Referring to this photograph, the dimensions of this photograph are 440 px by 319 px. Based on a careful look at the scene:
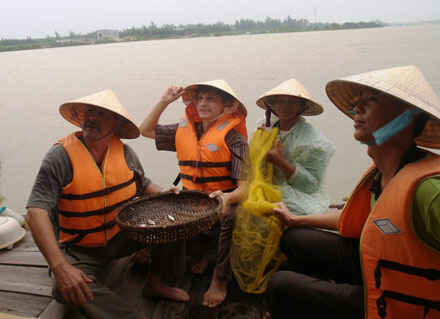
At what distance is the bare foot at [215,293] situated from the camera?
2.14 meters

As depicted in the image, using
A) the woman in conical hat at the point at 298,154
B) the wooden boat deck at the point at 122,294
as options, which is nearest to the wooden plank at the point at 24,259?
the wooden boat deck at the point at 122,294

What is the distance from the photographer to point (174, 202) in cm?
A: 235

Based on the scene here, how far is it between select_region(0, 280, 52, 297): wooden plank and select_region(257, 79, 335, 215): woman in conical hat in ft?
5.53

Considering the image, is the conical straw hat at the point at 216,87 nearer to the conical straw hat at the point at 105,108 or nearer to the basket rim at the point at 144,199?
the conical straw hat at the point at 105,108

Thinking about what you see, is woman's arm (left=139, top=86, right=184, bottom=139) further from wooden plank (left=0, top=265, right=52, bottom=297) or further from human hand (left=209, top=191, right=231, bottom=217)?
wooden plank (left=0, top=265, right=52, bottom=297)

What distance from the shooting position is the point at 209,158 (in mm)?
2551

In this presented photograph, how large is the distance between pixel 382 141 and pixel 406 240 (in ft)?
1.30

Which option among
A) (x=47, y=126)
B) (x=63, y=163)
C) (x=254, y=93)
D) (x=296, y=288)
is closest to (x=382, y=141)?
(x=296, y=288)

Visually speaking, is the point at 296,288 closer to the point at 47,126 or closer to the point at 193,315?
the point at 193,315

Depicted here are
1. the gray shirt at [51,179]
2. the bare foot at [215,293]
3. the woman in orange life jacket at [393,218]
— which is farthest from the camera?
the bare foot at [215,293]

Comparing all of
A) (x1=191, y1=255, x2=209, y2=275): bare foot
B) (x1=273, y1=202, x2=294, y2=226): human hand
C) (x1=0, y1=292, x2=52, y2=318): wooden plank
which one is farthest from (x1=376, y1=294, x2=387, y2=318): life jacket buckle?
(x1=0, y1=292, x2=52, y2=318): wooden plank

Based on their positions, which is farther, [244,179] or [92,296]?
[244,179]

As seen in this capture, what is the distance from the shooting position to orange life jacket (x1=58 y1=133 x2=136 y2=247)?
2020 millimetres

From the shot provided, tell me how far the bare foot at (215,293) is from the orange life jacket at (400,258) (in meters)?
0.99
